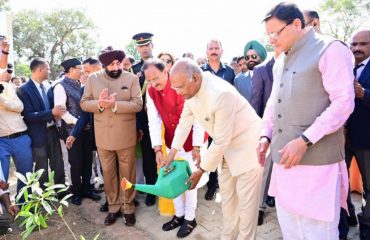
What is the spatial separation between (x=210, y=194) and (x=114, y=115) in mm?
1594

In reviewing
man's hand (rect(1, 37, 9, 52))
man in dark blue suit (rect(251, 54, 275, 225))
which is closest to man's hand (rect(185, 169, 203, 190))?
man in dark blue suit (rect(251, 54, 275, 225))

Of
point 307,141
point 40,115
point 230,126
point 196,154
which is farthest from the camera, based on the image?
point 40,115

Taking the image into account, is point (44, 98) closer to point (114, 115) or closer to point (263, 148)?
A: point (114, 115)

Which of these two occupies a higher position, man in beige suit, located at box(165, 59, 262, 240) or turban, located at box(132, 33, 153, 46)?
turban, located at box(132, 33, 153, 46)

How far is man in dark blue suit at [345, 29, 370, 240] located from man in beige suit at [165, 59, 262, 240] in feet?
2.73

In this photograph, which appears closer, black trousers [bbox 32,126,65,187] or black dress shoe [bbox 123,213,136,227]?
black dress shoe [bbox 123,213,136,227]

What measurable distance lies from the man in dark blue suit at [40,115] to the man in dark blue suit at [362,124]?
10.8 feet

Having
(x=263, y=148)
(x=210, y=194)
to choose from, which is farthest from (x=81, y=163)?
(x=263, y=148)

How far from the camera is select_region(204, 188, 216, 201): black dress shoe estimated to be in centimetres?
413

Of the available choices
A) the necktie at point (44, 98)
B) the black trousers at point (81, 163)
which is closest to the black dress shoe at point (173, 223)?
the black trousers at point (81, 163)

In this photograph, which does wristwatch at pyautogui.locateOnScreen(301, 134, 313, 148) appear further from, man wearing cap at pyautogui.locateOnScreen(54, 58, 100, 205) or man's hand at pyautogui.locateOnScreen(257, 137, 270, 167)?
man wearing cap at pyautogui.locateOnScreen(54, 58, 100, 205)

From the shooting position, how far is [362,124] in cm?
266

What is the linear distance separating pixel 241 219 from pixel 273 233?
785 millimetres

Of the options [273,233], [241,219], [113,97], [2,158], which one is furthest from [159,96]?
[2,158]
